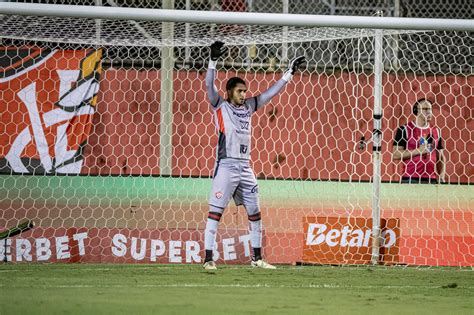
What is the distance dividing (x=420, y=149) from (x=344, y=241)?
135cm

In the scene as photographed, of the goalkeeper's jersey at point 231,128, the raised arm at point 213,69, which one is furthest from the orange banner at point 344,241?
the raised arm at point 213,69

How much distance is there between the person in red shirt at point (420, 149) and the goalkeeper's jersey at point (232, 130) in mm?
2132

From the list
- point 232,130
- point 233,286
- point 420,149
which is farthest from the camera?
point 420,149

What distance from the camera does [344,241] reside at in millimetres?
10844

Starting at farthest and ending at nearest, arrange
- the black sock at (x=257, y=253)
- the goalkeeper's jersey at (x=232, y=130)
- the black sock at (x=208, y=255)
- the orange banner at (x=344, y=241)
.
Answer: the orange banner at (x=344, y=241)
the black sock at (x=257, y=253)
the goalkeeper's jersey at (x=232, y=130)
the black sock at (x=208, y=255)

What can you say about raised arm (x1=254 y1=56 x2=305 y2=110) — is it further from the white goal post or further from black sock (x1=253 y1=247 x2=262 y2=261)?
black sock (x1=253 y1=247 x2=262 y2=261)

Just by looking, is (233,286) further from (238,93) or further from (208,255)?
(238,93)

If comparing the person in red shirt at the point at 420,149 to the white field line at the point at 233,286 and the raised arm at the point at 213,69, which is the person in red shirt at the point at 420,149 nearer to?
the raised arm at the point at 213,69

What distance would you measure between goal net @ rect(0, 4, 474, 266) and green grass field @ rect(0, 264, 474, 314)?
74cm

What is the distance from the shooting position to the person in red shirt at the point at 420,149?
1135 centimetres

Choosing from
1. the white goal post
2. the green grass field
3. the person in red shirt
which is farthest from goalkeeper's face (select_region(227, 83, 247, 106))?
the person in red shirt

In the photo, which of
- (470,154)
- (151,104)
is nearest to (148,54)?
(151,104)

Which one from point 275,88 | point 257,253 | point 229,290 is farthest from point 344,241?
point 229,290

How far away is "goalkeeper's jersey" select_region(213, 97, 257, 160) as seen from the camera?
981 cm
